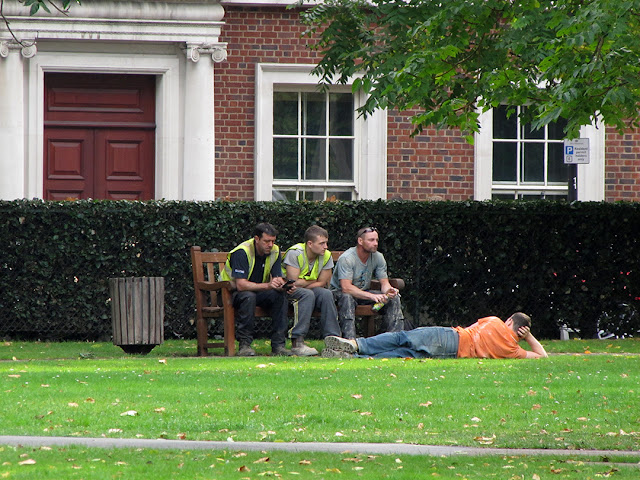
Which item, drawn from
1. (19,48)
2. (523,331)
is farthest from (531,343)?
(19,48)

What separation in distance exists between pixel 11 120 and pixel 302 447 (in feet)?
33.8

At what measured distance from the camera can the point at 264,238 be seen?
12250 millimetres

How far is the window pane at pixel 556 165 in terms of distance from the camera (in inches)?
698

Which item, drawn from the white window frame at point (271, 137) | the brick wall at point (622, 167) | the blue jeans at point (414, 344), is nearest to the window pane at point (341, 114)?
the white window frame at point (271, 137)

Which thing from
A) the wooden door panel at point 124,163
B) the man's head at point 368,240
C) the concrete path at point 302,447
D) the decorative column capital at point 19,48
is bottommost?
the concrete path at point 302,447

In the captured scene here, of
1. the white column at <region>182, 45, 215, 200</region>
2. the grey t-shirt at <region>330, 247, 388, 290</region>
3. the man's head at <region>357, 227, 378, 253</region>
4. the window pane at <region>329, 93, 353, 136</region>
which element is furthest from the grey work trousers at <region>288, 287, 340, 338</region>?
the window pane at <region>329, 93, 353, 136</region>

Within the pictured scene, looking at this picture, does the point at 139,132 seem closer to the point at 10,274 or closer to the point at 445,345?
the point at 10,274

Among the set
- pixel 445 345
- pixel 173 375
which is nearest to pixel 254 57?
pixel 445 345

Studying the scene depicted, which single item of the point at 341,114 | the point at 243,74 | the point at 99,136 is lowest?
the point at 99,136

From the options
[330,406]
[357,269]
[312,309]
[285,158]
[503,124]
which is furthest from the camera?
[503,124]

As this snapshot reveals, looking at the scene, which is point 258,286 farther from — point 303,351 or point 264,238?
point 303,351

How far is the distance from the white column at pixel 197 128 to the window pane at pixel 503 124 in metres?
4.32

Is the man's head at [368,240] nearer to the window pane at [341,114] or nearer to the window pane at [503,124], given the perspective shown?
the window pane at [341,114]

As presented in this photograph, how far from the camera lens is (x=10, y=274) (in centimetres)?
1372
